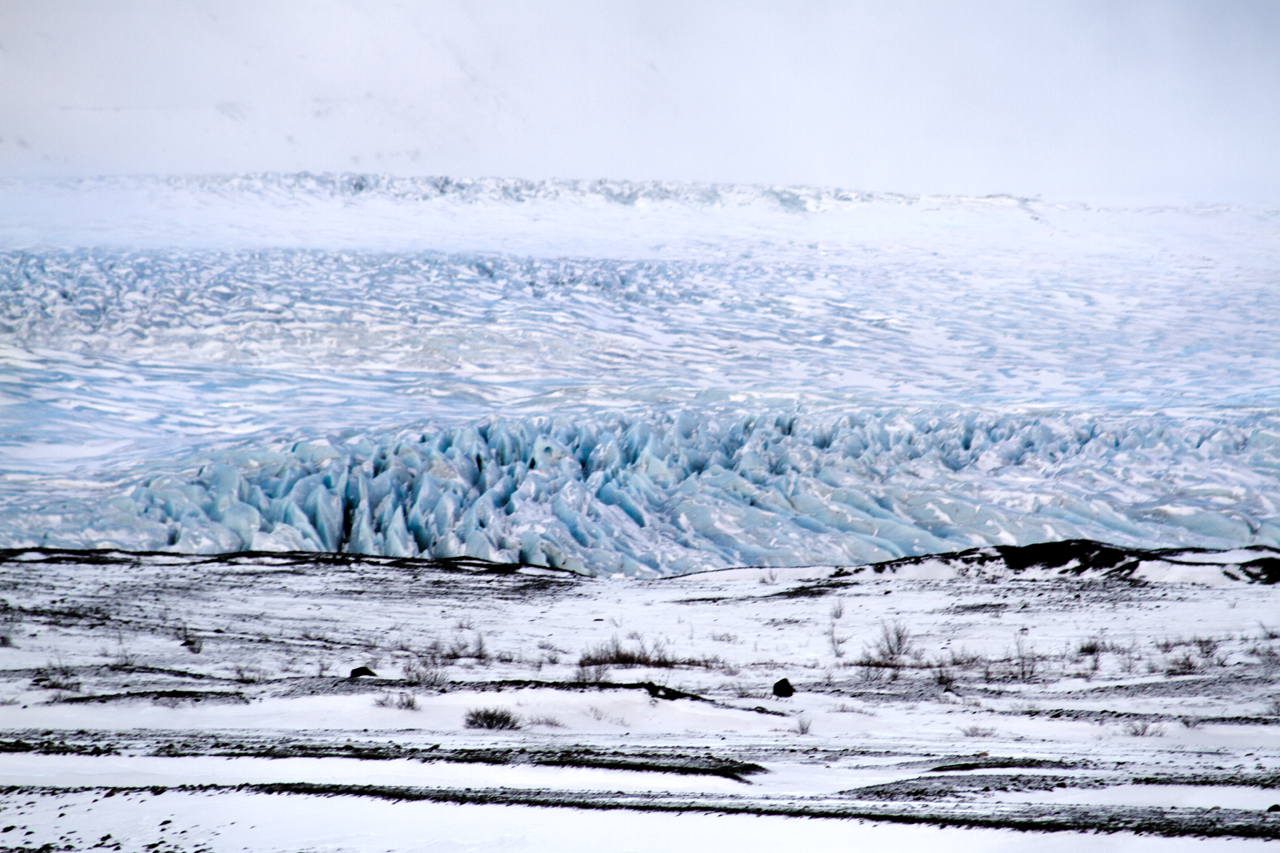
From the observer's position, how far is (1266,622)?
13.7ft

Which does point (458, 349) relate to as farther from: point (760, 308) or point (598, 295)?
point (760, 308)


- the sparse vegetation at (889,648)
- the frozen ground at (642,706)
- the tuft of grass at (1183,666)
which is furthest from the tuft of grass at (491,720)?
the tuft of grass at (1183,666)

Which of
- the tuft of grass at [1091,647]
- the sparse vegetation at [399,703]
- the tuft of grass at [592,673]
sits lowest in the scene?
the tuft of grass at [1091,647]

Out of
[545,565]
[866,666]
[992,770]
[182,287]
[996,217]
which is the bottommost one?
[545,565]

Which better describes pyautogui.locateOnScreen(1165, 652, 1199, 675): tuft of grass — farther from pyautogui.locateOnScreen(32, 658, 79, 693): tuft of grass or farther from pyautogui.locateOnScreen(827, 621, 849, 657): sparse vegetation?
pyautogui.locateOnScreen(32, 658, 79, 693): tuft of grass

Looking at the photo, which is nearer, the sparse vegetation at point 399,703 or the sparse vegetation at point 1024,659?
the sparse vegetation at point 399,703

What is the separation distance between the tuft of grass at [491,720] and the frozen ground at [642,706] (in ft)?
0.06

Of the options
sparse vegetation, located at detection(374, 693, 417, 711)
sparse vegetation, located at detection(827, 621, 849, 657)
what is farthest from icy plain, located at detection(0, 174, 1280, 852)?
sparse vegetation, located at detection(827, 621, 849, 657)

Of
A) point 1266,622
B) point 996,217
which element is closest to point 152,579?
point 1266,622

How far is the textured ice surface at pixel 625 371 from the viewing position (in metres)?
7.13

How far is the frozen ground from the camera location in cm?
161

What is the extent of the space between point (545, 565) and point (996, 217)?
16650mm

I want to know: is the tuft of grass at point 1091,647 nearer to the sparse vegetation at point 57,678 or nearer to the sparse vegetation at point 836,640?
the sparse vegetation at point 836,640

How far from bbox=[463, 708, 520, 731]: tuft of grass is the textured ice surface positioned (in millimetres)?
4210
